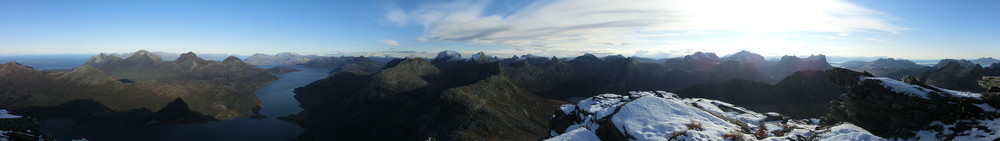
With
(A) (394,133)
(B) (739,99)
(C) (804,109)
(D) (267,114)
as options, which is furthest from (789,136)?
(D) (267,114)

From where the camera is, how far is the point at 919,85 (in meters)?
35.2

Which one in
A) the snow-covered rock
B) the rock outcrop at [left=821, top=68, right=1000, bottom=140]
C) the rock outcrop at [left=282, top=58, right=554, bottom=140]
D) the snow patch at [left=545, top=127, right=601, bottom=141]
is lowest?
the rock outcrop at [left=282, top=58, right=554, bottom=140]

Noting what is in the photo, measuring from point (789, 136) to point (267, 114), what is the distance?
735 ft

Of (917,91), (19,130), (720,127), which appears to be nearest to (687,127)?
(720,127)

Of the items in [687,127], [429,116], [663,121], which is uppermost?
[663,121]

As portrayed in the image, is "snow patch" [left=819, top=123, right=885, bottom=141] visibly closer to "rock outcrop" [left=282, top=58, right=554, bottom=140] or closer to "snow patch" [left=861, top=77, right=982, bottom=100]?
"snow patch" [left=861, top=77, right=982, bottom=100]

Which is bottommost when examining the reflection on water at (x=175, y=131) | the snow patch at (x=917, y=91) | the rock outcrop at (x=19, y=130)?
the reflection on water at (x=175, y=131)

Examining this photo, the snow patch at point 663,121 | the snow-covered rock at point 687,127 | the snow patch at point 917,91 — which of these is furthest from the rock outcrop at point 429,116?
the snow patch at point 917,91

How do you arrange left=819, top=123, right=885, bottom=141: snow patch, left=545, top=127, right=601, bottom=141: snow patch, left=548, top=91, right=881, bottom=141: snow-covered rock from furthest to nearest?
left=545, top=127, right=601, bottom=141: snow patch, left=548, top=91, right=881, bottom=141: snow-covered rock, left=819, top=123, right=885, bottom=141: snow patch

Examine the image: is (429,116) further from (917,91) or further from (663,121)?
(917,91)

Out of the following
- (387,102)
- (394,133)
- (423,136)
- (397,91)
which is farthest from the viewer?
(397,91)

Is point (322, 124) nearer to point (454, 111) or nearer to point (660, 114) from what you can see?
point (454, 111)

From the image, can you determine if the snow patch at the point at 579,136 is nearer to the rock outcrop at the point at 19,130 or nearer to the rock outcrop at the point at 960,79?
the rock outcrop at the point at 19,130

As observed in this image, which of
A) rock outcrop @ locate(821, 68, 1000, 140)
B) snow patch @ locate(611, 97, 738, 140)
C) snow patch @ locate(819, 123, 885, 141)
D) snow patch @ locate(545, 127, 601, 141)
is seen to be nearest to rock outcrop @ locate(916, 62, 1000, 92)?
rock outcrop @ locate(821, 68, 1000, 140)
